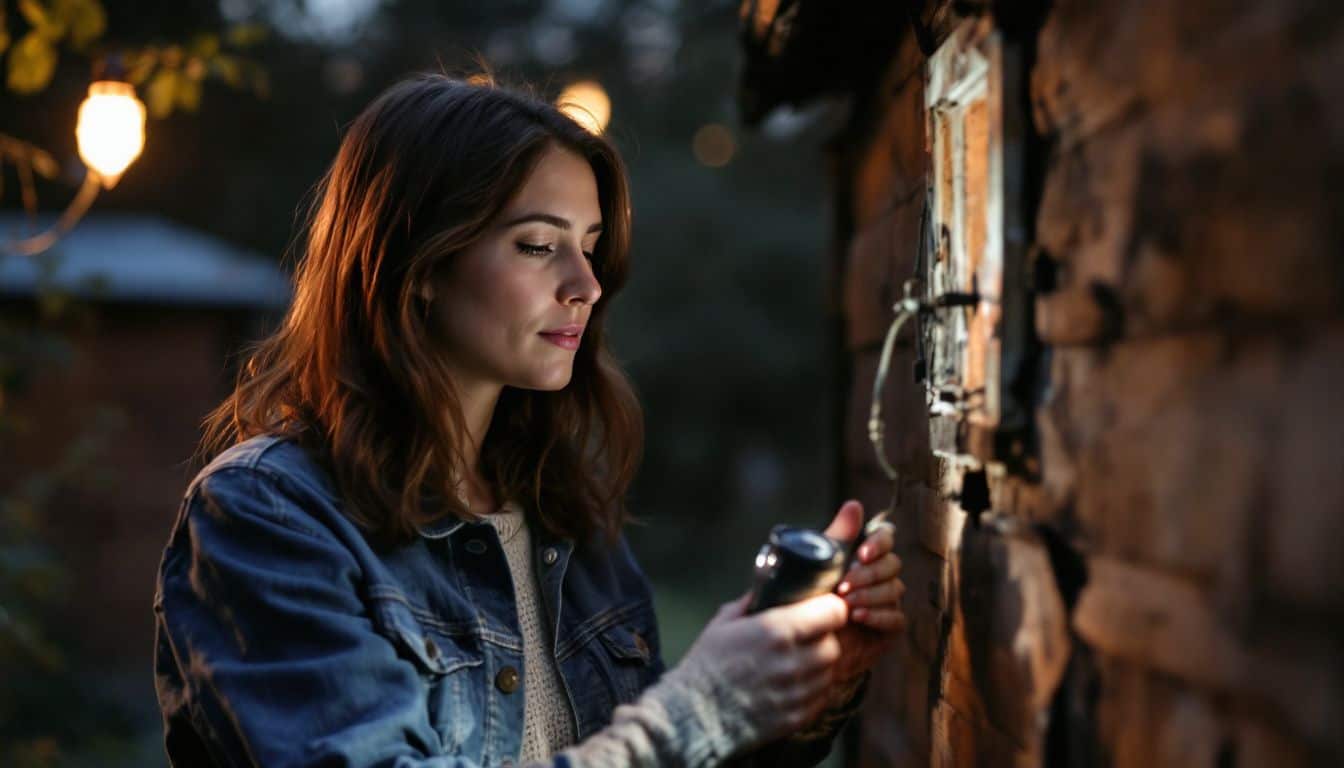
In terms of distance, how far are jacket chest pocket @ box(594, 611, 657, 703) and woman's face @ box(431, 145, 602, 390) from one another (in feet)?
1.66

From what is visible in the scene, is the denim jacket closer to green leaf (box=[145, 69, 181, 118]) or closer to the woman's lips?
the woman's lips

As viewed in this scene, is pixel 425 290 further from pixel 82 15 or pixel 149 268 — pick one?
pixel 149 268

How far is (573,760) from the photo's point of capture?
67.9 inches

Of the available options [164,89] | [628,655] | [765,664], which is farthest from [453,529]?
[164,89]

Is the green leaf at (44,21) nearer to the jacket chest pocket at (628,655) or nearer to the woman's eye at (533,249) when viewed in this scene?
the woman's eye at (533,249)

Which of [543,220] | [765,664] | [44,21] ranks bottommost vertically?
[765,664]

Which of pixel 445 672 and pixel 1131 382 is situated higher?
pixel 1131 382

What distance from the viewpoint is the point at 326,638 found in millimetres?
1805

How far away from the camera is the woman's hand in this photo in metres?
1.88

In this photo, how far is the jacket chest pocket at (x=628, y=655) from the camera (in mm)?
2393

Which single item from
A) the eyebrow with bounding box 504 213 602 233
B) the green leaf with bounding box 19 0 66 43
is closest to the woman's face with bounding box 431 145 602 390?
the eyebrow with bounding box 504 213 602 233

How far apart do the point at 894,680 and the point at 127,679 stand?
8.69 meters

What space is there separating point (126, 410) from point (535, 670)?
8676 mm

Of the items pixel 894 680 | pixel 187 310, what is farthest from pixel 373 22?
pixel 894 680
